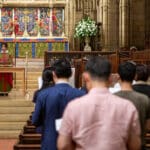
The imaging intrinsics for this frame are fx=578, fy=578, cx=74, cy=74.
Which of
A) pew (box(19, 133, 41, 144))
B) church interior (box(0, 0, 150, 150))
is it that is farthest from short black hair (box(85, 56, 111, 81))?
church interior (box(0, 0, 150, 150))

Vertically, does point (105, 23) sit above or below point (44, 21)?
below

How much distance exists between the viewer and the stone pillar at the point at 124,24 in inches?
876

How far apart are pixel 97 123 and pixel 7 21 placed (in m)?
23.1

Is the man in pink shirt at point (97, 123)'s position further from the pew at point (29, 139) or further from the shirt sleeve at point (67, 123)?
the pew at point (29, 139)

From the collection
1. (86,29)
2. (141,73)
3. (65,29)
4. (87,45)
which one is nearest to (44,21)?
(65,29)

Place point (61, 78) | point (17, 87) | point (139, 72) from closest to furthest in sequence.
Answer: point (61, 78) < point (139, 72) < point (17, 87)

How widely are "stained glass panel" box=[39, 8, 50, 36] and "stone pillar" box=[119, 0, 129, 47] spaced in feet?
14.5

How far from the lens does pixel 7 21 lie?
26.1m

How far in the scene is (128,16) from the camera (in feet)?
73.8

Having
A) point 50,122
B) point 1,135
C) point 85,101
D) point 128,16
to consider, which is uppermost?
point 128,16

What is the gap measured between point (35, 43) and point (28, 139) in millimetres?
18479

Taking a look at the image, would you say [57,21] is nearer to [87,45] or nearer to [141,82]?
[87,45]

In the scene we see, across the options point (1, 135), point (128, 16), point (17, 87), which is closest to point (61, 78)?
point (1, 135)

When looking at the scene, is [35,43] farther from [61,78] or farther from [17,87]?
[61,78]
